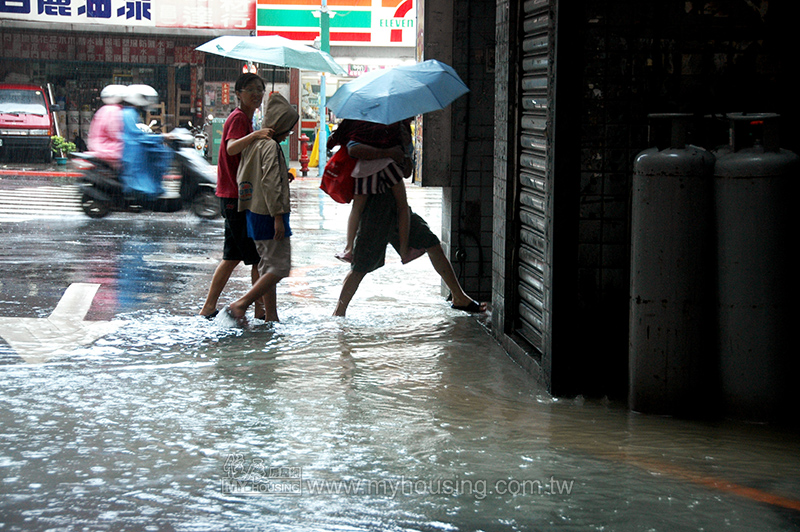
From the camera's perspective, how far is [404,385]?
551 centimetres

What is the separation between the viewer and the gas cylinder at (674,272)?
4770 mm

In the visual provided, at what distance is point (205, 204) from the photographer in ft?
45.6

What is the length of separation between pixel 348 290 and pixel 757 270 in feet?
11.4

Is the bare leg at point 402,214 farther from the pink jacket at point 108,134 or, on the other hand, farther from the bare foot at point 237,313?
the pink jacket at point 108,134

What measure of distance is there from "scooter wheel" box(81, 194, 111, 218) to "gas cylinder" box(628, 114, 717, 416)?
10577mm

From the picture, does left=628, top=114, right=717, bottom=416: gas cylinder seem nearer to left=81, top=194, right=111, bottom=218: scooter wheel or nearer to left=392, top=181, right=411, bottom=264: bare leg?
left=392, top=181, right=411, bottom=264: bare leg

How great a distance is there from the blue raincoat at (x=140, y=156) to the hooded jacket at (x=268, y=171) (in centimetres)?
701

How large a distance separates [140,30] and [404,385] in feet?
82.8

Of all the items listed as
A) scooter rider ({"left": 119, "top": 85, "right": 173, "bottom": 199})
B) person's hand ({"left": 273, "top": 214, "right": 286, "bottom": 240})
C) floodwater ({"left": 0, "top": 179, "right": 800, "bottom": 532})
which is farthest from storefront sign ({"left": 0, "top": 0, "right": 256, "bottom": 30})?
person's hand ({"left": 273, "top": 214, "right": 286, "bottom": 240})

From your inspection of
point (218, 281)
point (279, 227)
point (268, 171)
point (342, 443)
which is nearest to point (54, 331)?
point (218, 281)

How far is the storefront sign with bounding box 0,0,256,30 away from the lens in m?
27.8

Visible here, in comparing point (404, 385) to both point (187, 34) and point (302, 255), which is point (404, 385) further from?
point (187, 34)

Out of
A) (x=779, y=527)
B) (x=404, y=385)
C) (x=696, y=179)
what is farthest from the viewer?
(x=404, y=385)

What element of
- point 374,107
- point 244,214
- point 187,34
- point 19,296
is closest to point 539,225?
point 374,107
